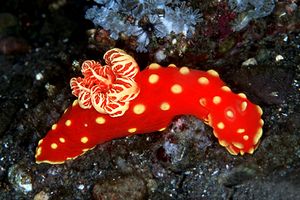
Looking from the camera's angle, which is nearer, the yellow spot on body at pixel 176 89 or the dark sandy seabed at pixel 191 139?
the yellow spot on body at pixel 176 89

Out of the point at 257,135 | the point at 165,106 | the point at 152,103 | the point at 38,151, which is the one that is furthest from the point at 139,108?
the point at 38,151

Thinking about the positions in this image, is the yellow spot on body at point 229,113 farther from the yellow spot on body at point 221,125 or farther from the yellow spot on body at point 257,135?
the yellow spot on body at point 257,135

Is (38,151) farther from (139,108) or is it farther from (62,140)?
(139,108)

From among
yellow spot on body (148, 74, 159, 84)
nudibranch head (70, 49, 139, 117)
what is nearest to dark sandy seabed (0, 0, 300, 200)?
yellow spot on body (148, 74, 159, 84)

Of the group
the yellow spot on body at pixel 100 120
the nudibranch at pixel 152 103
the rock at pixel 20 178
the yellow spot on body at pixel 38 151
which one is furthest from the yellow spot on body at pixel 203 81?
the rock at pixel 20 178

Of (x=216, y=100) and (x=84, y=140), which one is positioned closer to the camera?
(x=216, y=100)

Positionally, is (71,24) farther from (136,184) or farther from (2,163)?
(136,184)

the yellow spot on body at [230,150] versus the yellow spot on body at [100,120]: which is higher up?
the yellow spot on body at [100,120]

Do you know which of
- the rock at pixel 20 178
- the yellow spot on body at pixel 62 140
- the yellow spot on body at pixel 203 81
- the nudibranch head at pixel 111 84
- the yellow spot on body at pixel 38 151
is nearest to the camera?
the nudibranch head at pixel 111 84
